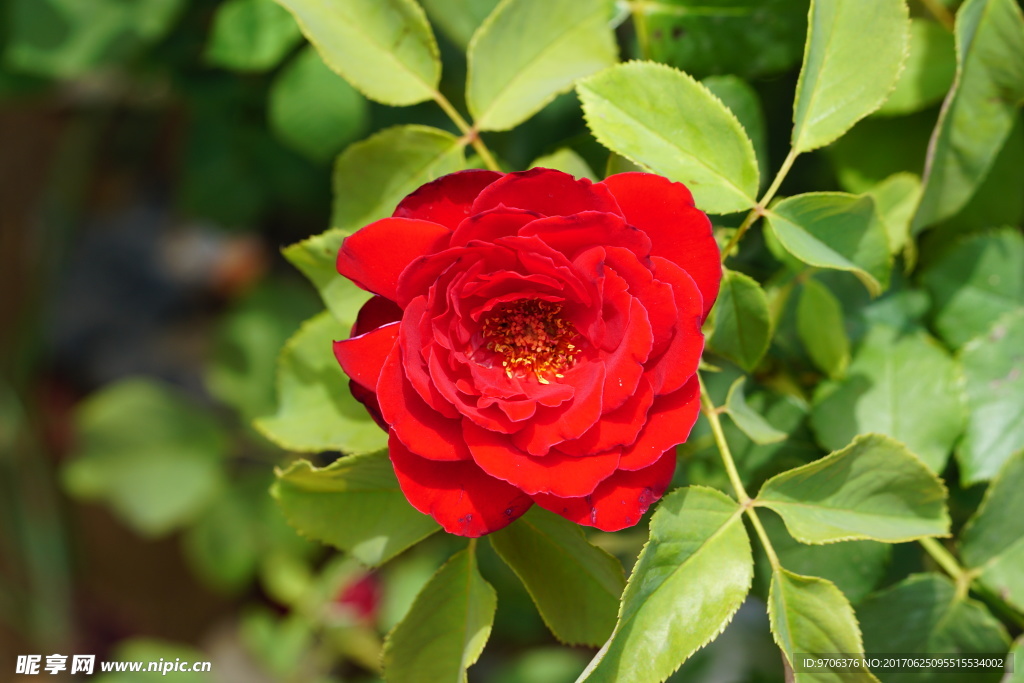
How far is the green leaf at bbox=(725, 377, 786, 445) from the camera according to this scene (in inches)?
22.7

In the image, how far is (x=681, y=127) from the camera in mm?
587

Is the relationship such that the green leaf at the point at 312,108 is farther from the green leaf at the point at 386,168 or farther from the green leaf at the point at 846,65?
the green leaf at the point at 846,65

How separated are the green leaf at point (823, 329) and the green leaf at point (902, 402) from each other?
0.03 m

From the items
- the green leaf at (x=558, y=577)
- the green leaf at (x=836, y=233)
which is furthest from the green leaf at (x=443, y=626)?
the green leaf at (x=836, y=233)

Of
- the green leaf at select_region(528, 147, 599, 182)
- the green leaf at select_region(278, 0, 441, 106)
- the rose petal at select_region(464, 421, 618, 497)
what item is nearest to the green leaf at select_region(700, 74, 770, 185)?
the green leaf at select_region(528, 147, 599, 182)

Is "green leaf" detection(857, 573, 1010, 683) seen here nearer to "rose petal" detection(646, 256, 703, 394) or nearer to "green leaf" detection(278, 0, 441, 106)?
"rose petal" detection(646, 256, 703, 394)

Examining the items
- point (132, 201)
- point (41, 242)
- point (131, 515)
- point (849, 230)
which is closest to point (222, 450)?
point (131, 515)

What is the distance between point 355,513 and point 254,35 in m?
0.58

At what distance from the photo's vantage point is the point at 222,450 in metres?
1.50

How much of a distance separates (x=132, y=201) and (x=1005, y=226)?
1978 mm

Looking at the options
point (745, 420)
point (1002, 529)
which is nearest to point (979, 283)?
point (1002, 529)

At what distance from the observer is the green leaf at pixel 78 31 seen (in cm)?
100

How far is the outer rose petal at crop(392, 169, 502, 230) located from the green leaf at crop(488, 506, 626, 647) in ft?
0.80

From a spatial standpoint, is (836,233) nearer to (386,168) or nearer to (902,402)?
(902,402)
